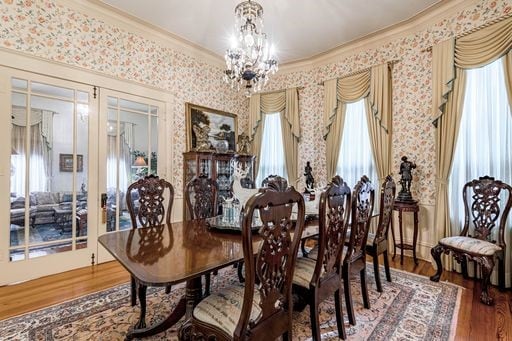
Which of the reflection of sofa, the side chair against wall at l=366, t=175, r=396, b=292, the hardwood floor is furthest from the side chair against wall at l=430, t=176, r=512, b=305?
the reflection of sofa

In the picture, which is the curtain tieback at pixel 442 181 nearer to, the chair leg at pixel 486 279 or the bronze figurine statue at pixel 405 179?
the bronze figurine statue at pixel 405 179

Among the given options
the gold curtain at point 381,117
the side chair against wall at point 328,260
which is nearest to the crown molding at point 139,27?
the gold curtain at point 381,117

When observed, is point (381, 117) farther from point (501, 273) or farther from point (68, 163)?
point (68, 163)

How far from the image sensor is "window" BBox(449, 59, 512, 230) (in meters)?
2.73

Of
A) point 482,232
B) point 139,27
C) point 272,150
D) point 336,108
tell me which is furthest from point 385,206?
point 139,27

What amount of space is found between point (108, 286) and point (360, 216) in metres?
2.58

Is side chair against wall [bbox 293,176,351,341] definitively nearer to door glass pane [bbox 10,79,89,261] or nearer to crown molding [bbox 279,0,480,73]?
door glass pane [bbox 10,79,89,261]

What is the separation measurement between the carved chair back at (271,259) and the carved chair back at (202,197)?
1.47m

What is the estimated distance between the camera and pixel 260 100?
529 cm

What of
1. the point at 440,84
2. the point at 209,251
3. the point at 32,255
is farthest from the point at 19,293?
the point at 440,84

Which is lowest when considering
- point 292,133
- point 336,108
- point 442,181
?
point 442,181

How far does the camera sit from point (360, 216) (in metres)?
2.01

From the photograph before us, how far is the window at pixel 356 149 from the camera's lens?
4031mm

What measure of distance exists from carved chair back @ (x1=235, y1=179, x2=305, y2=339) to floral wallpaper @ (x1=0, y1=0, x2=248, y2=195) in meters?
3.13
